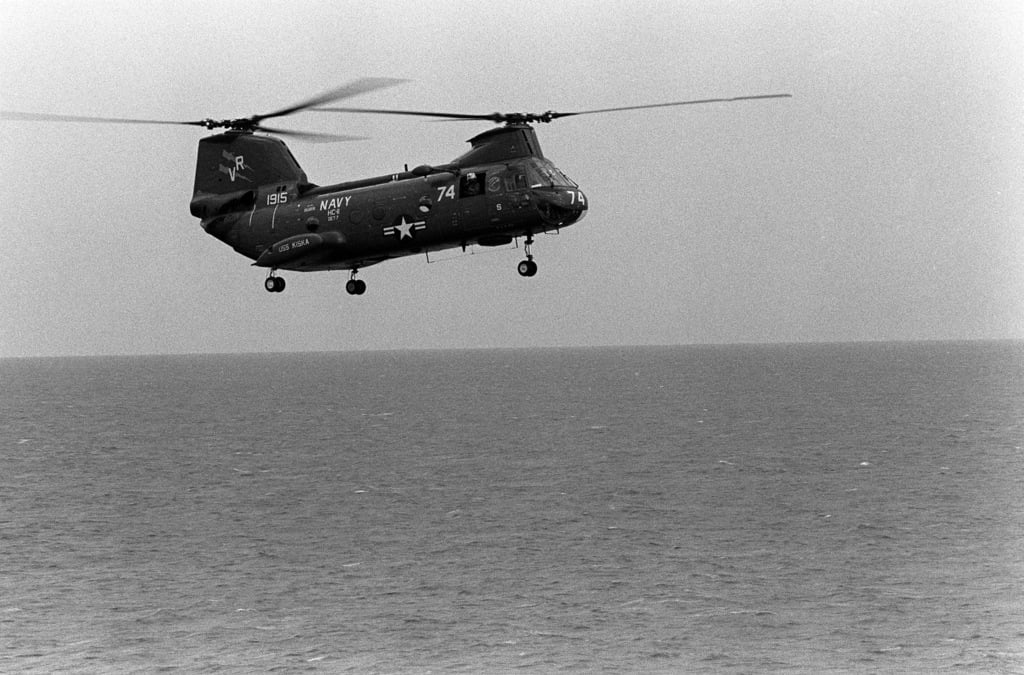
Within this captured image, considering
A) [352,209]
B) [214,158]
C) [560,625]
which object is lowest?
[560,625]

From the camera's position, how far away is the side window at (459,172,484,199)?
158 feet

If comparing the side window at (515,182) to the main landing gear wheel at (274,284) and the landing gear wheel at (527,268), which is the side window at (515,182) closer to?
the landing gear wheel at (527,268)

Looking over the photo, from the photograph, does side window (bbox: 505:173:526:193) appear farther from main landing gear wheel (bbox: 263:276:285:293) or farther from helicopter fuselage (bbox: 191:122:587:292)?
main landing gear wheel (bbox: 263:276:285:293)

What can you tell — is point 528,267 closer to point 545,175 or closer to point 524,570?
point 545,175

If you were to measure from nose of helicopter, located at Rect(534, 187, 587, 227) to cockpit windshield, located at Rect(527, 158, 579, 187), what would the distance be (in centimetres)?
31

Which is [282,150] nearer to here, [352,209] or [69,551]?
[352,209]

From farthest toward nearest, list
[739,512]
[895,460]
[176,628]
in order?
[895,460] → [739,512] → [176,628]

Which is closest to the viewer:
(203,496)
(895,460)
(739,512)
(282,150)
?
(282,150)

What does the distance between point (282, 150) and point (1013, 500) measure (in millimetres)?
136308

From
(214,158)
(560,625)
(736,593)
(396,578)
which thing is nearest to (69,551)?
(396,578)

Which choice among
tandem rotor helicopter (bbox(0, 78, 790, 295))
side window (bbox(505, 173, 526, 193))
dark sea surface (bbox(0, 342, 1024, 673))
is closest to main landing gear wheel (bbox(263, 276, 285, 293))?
tandem rotor helicopter (bbox(0, 78, 790, 295))

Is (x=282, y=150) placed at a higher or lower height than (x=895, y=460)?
higher

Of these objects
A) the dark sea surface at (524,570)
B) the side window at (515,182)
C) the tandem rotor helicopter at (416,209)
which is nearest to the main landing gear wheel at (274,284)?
the tandem rotor helicopter at (416,209)

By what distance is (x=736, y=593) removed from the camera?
414 feet
